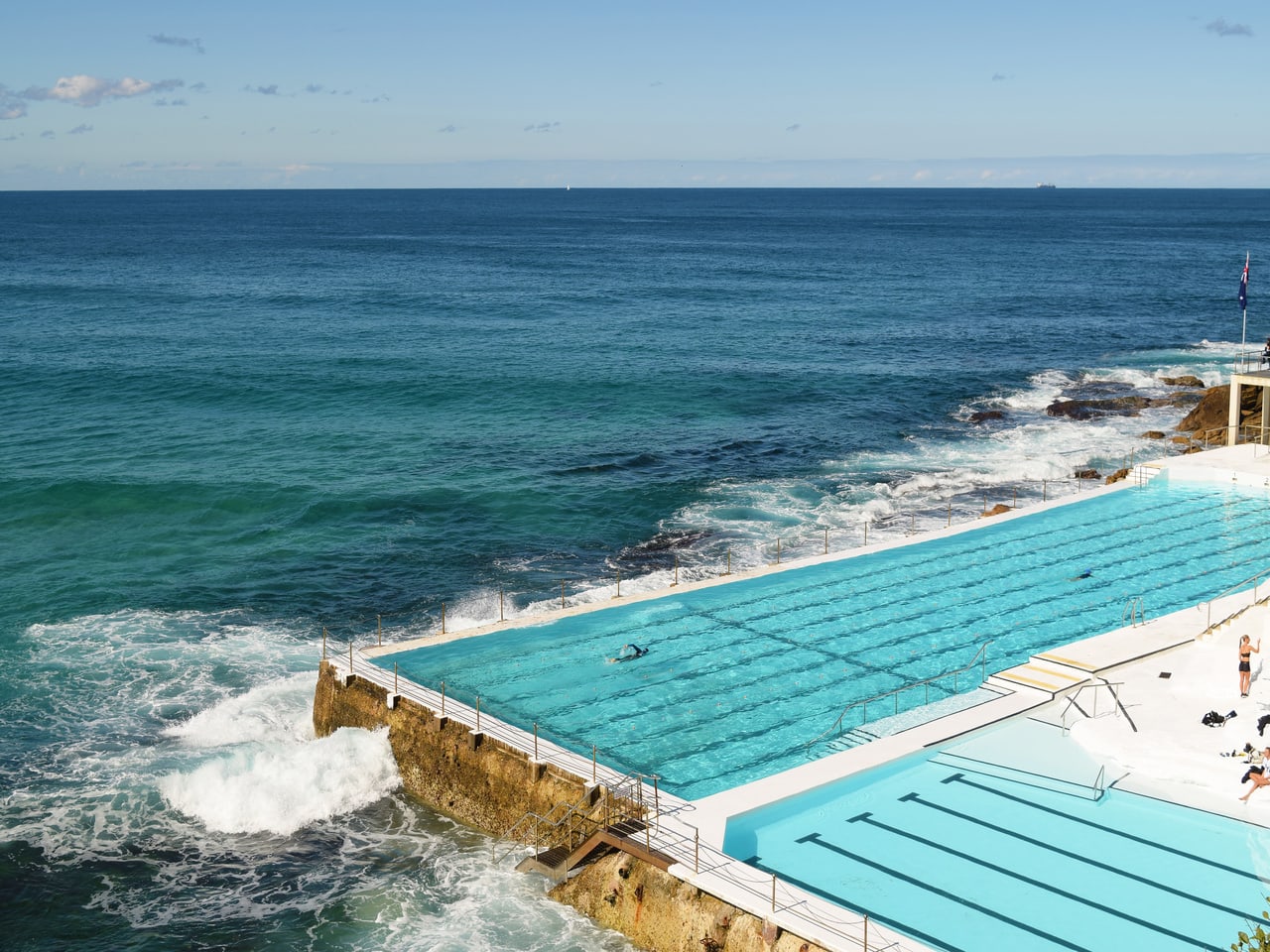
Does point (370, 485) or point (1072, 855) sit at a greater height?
point (370, 485)

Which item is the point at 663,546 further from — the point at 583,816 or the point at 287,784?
the point at 583,816

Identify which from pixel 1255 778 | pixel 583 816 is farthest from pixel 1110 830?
pixel 583 816

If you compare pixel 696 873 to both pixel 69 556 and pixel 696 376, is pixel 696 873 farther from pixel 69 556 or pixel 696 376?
pixel 696 376

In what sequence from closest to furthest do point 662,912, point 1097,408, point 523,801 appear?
1. point 662,912
2. point 523,801
3. point 1097,408

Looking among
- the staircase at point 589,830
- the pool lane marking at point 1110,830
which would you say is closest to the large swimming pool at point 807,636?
the staircase at point 589,830

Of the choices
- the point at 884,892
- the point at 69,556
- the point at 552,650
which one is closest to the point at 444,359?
the point at 69,556

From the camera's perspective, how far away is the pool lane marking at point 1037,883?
1500 cm

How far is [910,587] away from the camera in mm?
28203

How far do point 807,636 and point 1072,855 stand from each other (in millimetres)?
8941

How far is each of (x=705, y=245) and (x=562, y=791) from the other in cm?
12970

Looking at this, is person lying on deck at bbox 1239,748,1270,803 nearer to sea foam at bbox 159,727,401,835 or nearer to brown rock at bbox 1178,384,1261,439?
sea foam at bbox 159,727,401,835

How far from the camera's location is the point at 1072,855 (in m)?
16.8

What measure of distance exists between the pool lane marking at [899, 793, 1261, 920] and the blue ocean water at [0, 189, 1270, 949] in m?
5.88

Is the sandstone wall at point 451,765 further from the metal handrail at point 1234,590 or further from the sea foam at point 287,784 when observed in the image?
the metal handrail at point 1234,590
